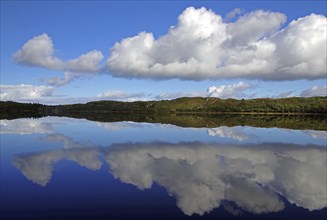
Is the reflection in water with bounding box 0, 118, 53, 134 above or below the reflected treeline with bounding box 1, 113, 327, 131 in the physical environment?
above

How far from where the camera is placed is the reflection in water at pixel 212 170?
757 inches

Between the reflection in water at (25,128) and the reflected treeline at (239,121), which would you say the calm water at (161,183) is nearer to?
the reflection in water at (25,128)

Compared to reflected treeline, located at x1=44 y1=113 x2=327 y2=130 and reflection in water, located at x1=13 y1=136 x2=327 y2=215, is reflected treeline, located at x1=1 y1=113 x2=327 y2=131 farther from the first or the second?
reflection in water, located at x1=13 y1=136 x2=327 y2=215

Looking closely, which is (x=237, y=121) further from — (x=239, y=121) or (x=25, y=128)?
(x=25, y=128)

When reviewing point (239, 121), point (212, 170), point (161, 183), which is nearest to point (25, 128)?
point (212, 170)

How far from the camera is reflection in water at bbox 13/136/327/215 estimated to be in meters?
19.2

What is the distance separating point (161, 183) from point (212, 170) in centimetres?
607

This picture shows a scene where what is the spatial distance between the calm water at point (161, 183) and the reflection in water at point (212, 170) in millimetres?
52

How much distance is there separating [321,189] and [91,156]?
65.5ft

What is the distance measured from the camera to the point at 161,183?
22656 millimetres

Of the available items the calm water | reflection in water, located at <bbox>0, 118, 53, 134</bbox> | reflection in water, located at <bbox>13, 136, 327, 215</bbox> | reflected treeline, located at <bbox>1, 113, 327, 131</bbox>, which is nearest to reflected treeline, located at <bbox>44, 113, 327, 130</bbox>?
reflected treeline, located at <bbox>1, 113, 327, 131</bbox>

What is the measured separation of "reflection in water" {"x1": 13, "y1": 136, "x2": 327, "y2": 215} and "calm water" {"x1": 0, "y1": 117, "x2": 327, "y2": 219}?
0.17 ft

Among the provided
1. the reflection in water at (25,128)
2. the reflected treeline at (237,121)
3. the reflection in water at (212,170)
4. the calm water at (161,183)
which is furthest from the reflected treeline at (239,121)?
the calm water at (161,183)

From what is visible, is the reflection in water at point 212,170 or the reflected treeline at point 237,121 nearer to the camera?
the reflection in water at point 212,170
